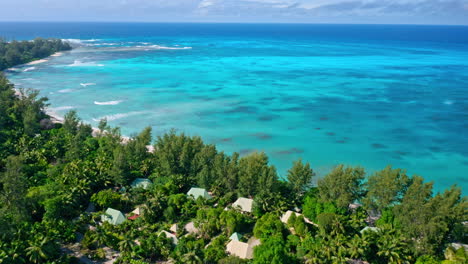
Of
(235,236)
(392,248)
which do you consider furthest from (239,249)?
(392,248)

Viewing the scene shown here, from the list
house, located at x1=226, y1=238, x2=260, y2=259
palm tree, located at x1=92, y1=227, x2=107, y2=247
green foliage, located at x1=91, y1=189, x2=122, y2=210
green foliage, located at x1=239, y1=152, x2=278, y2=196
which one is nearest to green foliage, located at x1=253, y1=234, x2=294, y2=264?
house, located at x1=226, y1=238, x2=260, y2=259

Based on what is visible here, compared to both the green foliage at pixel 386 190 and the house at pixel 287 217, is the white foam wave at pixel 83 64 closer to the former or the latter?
the house at pixel 287 217

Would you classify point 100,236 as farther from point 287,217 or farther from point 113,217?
point 287,217

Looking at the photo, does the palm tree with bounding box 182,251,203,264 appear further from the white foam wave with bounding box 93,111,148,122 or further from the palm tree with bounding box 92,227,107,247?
the white foam wave with bounding box 93,111,148,122

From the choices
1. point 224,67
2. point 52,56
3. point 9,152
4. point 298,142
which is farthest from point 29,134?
point 52,56

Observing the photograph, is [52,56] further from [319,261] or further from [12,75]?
[319,261]

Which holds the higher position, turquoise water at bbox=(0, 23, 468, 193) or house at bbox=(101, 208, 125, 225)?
turquoise water at bbox=(0, 23, 468, 193)
